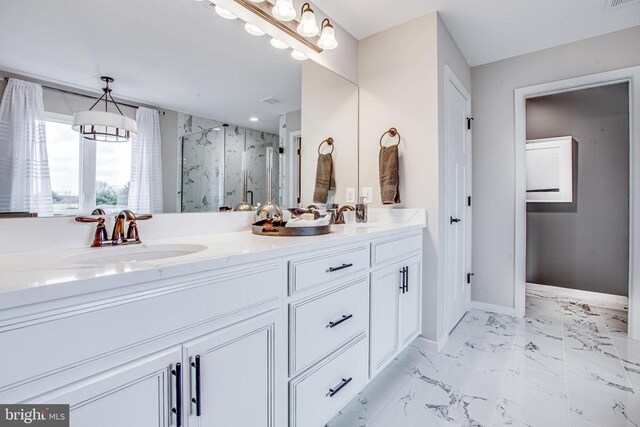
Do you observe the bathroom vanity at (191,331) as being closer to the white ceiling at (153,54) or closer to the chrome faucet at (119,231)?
the chrome faucet at (119,231)

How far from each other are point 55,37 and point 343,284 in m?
1.37

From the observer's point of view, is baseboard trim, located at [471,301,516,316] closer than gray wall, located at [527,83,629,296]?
Yes

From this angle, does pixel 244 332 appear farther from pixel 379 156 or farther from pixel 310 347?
pixel 379 156

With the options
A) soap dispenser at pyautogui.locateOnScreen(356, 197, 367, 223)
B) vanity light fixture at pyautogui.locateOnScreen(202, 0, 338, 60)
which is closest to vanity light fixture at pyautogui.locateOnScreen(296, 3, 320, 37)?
vanity light fixture at pyautogui.locateOnScreen(202, 0, 338, 60)

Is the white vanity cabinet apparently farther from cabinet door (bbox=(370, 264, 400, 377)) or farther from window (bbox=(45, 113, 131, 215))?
window (bbox=(45, 113, 131, 215))

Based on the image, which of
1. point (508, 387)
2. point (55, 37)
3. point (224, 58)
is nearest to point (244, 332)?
point (55, 37)

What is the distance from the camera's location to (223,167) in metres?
1.54

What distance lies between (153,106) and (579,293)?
4225 mm

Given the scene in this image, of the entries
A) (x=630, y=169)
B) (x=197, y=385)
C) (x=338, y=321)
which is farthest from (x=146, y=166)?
(x=630, y=169)

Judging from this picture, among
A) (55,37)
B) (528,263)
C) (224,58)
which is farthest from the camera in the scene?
(528,263)

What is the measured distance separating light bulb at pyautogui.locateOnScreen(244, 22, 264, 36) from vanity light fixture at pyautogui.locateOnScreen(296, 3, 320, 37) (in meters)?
0.26

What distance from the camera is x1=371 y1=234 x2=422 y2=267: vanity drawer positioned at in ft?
5.04

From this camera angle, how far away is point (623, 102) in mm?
3047

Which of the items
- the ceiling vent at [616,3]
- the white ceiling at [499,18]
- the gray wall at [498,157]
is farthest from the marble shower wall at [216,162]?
the ceiling vent at [616,3]
